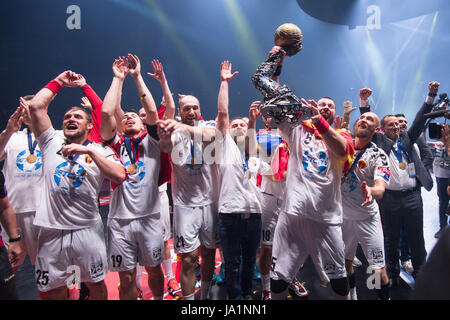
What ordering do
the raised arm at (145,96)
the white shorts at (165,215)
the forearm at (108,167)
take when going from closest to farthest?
the forearm at (108,167) → the raised arm at (145,96) → the white shorts at (165,215)

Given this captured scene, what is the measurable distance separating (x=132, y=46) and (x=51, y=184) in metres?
7.79

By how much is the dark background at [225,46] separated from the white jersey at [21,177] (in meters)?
4.58

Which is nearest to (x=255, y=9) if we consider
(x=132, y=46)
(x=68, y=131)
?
(x=132, y=46)

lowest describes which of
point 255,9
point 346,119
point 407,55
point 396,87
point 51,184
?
point 51,184

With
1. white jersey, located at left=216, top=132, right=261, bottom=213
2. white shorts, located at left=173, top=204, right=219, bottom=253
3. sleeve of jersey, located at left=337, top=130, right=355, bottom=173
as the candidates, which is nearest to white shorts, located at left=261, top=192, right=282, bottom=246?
white jersey, located at left=216, top=132, right=261, bottom=213

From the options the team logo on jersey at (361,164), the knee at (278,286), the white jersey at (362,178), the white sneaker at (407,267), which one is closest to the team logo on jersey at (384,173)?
the white jersey at (362,178)

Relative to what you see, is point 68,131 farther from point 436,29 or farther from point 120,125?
point 436,29

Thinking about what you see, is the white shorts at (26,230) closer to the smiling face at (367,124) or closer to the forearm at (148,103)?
the forearm at (148,103)

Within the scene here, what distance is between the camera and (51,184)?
81.1 inches

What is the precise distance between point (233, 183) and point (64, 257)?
164cm

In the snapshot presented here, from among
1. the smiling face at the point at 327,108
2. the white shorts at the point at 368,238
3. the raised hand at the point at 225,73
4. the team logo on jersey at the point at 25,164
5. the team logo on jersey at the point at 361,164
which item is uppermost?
the raised hand at the point at 225,73

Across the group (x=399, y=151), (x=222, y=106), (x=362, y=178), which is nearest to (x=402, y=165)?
(x=399, y=151)

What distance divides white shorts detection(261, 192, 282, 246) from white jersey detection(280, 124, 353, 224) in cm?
96

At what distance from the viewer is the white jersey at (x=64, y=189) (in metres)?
2.04
